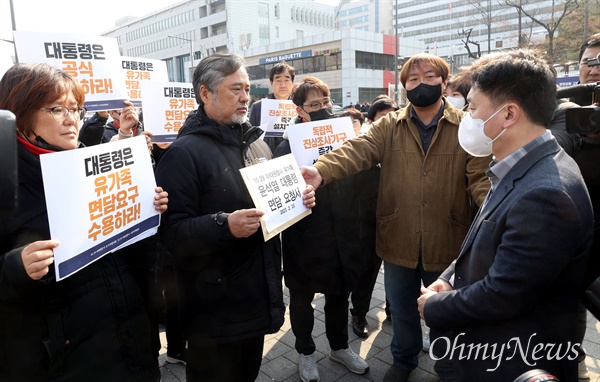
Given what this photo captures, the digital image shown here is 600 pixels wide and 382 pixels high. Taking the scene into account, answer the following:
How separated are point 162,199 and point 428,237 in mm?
1760

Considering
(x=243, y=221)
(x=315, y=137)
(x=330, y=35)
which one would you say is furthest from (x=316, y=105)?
(x=330, y=35)

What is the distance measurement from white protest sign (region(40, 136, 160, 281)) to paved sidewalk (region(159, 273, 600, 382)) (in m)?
1.82

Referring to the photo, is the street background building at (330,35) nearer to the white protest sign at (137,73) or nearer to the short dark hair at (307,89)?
the white protest sign at (137,73)

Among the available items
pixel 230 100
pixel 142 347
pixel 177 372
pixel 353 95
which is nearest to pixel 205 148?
pixel 230 100

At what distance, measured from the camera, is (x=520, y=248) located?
1493 mm

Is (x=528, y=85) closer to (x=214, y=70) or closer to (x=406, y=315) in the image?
(x=214, y=70)

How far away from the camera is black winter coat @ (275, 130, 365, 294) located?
3.04 metres

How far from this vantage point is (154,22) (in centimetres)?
7431

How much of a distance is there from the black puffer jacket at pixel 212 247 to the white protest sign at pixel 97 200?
0.15 meters

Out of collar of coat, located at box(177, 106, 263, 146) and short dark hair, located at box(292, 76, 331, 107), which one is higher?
short dark hair, located at box(292, 76, 331, 107)

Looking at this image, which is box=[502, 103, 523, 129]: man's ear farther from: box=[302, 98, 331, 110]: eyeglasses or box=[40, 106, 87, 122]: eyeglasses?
box=[40, 106, 87, 122]: eyeglasses

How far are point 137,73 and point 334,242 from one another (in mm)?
2899

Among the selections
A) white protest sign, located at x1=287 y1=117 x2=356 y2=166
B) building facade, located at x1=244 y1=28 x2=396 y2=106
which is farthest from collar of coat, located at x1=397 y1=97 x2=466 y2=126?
building facade, located at x1=244 y1=28 x2=396 y2=106

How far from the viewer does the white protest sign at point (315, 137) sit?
311 cm
